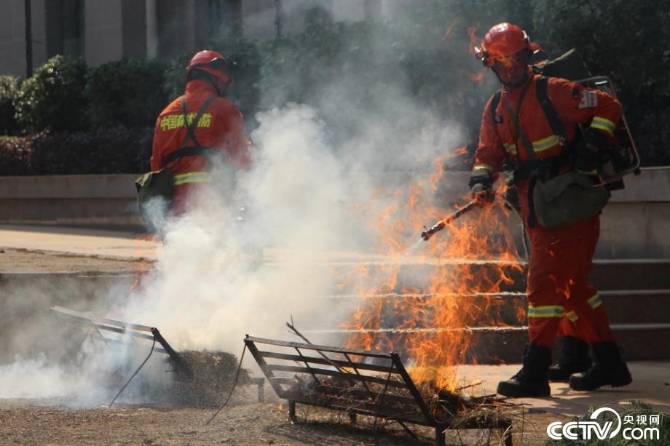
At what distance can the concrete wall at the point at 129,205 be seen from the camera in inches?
343

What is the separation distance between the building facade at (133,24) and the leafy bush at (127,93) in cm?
156

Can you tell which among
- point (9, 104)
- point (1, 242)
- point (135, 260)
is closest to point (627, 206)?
point (135, 260)

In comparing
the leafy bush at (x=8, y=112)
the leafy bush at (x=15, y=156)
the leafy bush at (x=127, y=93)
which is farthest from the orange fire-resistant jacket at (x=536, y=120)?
the leafy bush at (x=8, y=112)

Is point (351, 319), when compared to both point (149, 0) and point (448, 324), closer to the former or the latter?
point (448, 324)

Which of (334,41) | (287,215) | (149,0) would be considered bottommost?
(287,215)

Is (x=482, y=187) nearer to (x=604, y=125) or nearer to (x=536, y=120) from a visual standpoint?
(x=536, y=120)

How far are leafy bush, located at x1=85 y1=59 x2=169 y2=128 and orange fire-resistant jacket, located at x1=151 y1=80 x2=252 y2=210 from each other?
8.03 m

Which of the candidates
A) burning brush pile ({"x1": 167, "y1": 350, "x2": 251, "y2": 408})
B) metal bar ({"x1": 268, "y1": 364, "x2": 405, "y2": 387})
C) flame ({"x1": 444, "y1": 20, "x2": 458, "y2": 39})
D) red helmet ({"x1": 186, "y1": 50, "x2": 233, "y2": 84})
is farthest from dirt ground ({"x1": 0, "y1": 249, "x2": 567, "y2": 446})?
flame ({"x1": 444, "y1": 20, "x2": 458, "y2": 39})

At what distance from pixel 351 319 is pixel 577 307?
1816 millimetres

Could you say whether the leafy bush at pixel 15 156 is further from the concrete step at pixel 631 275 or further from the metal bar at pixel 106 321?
the concrete step at pixel 631 275

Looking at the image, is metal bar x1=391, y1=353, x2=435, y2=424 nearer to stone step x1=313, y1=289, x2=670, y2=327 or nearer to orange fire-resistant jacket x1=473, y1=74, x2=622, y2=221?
orange fire-resistant jacket x1=473, y1=74, x2=622, y2=221

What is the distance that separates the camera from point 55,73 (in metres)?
17.0

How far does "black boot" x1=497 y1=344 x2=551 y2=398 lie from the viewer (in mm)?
5977

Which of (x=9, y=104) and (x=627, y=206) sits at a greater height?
(x=9, y=104)
